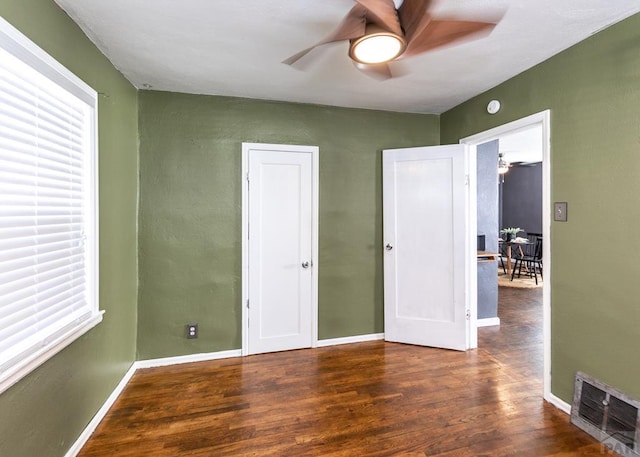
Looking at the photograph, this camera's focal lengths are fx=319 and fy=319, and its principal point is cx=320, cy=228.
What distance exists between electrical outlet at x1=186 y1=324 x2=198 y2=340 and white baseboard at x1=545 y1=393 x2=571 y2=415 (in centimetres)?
287

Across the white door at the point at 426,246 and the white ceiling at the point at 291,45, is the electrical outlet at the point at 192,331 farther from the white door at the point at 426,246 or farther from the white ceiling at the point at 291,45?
the white ceiling at the point at 291,45

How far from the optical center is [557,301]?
223 cm

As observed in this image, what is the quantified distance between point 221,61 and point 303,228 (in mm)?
1590

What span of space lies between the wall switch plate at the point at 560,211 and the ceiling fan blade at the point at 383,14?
164 cm

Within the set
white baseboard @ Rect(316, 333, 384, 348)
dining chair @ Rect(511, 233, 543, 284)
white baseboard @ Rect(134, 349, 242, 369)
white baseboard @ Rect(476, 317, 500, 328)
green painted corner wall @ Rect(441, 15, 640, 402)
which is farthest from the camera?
dining chair @ Rect(511, 233, 543, 284)

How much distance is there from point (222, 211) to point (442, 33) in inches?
88.1

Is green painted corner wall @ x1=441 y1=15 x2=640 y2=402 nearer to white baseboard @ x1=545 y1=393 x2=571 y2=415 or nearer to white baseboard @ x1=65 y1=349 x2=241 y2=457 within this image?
white baseboard @ x1=545 y1=393 x2=571 y2=415

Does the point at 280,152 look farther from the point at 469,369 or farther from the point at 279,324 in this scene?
the point at 469,369

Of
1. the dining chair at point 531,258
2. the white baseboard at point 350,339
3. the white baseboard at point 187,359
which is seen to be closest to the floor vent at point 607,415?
the white baseboard at point 350,339

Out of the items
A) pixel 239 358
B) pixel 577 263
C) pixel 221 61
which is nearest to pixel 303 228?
pixel 239 358

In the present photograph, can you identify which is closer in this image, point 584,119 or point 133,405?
point 584,119

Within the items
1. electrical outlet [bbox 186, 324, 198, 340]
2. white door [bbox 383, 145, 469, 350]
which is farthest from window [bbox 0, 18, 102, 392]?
white door [bbox 383, 145, 469, 350]

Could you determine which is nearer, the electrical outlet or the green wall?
the green wall

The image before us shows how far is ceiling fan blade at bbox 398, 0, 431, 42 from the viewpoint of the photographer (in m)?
1.40
